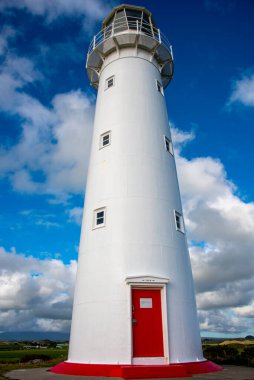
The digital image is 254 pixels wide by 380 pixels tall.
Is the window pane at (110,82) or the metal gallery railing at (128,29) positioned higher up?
the metal gallery railing at (128,29)

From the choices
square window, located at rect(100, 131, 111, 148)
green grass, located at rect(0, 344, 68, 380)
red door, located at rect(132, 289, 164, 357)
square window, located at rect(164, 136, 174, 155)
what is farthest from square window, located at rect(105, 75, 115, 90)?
green grass, located at rect(0, 344, 68, 380)

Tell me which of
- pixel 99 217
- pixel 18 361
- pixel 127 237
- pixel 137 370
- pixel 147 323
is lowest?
pixel 137 370

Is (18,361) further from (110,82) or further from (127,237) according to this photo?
(110,82)

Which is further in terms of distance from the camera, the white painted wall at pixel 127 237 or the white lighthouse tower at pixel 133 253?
the white painted wall at pixel 127 237

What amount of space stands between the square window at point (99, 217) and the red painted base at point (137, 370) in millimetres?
4936

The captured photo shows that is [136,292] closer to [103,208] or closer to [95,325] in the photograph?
[95,325]

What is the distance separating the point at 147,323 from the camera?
1080 centimetres

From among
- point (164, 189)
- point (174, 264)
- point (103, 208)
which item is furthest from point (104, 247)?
point (164, 189)

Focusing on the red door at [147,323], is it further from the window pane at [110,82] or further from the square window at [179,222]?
the window pane at [110,82]

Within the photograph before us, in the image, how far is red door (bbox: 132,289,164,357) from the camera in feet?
34.4

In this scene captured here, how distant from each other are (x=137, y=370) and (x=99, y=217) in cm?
569

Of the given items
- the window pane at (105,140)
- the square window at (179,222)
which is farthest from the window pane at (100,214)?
the window pane at (105,140)

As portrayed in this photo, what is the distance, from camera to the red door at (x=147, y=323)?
10492mm

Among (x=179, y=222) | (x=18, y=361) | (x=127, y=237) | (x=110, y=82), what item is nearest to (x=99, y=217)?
(x=127, y=237)
